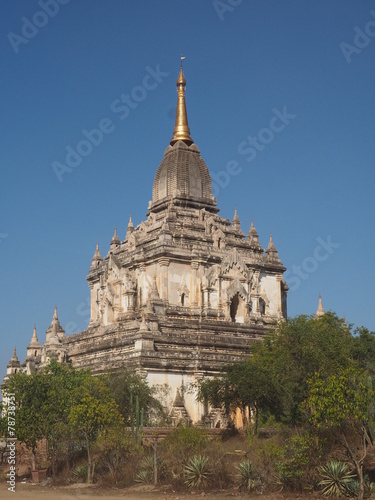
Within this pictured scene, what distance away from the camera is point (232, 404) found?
33.9m

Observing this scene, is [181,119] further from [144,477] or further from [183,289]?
[144,477]

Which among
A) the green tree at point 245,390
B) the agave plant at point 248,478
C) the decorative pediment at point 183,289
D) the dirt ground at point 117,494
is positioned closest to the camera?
the dirt ground at point 117,494

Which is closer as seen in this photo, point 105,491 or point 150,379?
point 105,491

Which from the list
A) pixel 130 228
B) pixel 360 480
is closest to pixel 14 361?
pixel 130 228

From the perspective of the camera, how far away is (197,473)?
2538 centimetres

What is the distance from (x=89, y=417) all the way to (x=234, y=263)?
1890 centimetres

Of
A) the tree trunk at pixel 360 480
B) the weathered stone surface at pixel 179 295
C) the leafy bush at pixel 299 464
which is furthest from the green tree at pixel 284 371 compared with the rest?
the tree trunk at pixel 360 480

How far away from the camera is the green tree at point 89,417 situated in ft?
93.0

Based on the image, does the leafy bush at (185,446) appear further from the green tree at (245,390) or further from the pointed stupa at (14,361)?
the pointed stupa at (14,361)

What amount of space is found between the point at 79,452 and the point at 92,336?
15.0 meters

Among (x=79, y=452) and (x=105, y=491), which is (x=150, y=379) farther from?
(x=105, y=491)

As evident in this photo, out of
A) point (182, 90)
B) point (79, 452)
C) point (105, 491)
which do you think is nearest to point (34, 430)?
point (79, 452)

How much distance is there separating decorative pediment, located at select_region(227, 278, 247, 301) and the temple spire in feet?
35.7

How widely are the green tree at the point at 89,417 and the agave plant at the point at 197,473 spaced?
4.17 metres
